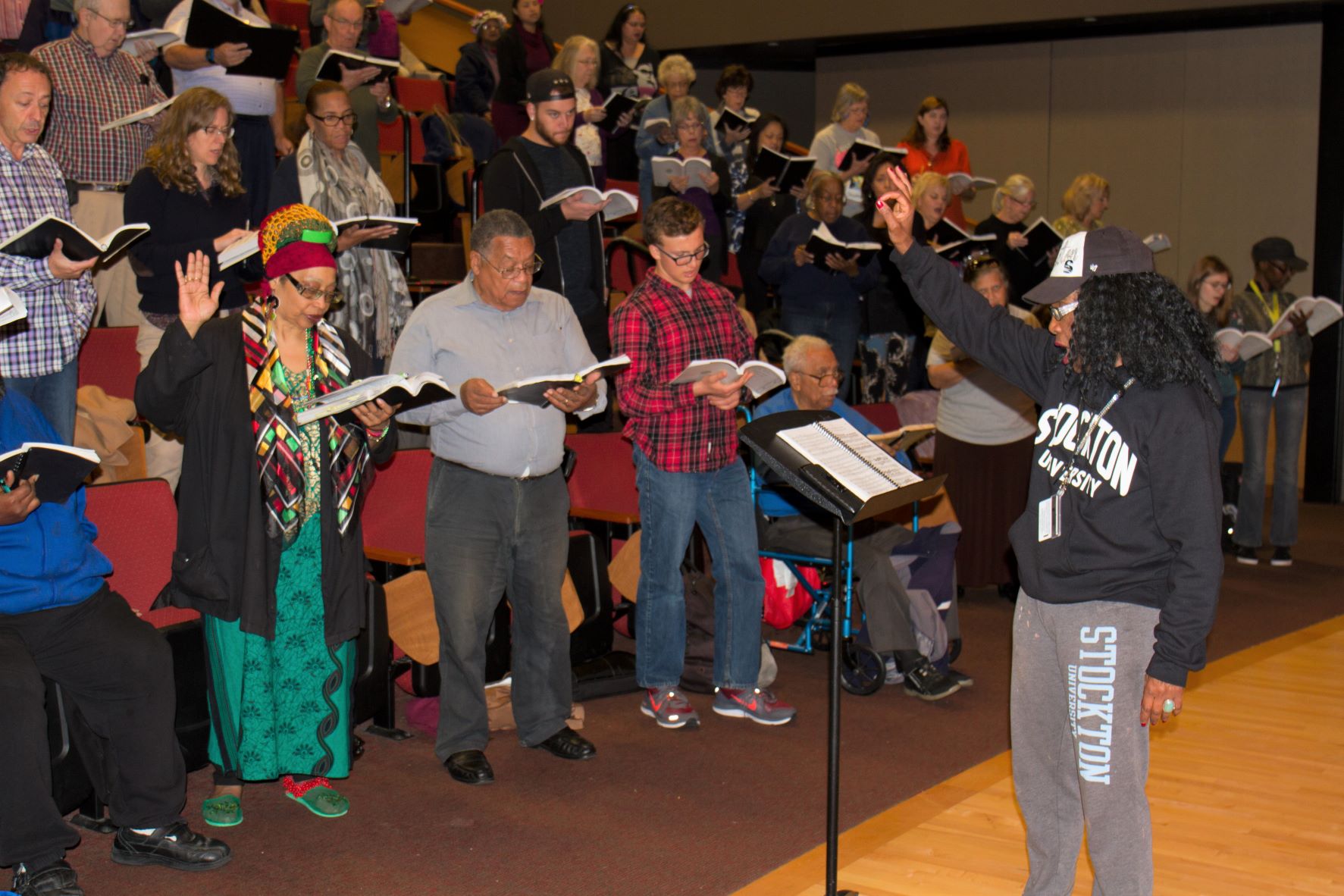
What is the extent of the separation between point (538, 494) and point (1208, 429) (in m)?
2.28

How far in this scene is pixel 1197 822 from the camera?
383 cm

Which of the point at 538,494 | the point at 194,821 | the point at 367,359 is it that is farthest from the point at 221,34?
the point at 194,821

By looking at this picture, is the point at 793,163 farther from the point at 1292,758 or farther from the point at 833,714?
the point at 833,714

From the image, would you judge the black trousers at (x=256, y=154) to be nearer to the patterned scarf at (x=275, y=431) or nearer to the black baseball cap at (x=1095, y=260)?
the patterned scarf at (x=275, y=431)

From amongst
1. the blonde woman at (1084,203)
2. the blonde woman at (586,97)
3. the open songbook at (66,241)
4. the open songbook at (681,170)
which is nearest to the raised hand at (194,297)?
the open songbook at (66,241)

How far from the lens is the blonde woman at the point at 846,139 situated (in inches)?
328

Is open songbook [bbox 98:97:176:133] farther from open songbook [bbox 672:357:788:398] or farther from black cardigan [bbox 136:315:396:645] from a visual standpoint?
open songbook [bbox 672:357:788:398]

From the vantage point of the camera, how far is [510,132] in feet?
26.8

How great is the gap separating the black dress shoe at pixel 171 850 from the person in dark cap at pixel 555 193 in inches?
92.9

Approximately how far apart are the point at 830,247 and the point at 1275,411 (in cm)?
301

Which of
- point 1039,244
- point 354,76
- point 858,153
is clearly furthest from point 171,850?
point 1039,244

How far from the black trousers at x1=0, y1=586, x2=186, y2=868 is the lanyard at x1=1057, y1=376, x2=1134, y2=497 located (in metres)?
2.32

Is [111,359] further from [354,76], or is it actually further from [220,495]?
[220,495]

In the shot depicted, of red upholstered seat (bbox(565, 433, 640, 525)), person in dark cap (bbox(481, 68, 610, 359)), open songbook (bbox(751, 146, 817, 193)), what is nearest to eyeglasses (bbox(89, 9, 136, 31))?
person in dark cap (bbox(481, 68, 610, 359))
